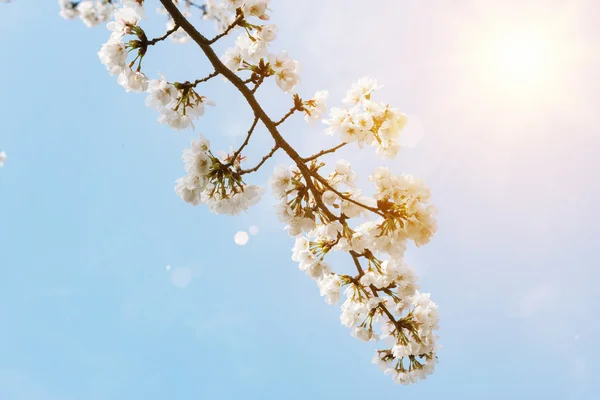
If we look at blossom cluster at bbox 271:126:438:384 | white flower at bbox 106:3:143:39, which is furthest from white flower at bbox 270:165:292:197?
white flower at bbox 106:3:143:39

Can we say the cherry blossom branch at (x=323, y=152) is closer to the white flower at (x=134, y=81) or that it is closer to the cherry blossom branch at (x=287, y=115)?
the cherry blossom branch at (x=287, y=115)

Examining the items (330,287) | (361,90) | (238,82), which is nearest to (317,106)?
(361,90)

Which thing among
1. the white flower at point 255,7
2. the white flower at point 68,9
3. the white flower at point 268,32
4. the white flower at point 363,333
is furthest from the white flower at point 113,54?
the white flower at point 363,333

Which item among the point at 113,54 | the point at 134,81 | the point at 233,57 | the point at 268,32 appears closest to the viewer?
the point at 113,54

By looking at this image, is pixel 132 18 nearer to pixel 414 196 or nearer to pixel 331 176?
pixel 331 176

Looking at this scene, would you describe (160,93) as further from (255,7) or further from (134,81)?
(255,7)

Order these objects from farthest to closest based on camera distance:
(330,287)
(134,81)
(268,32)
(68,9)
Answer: (68,9) < (330,287) < (268,32) < (134,81)

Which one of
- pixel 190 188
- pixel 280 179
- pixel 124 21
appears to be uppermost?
pixel 124 21
